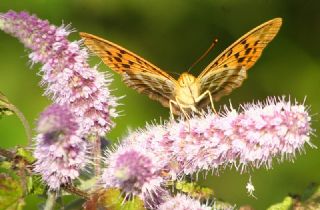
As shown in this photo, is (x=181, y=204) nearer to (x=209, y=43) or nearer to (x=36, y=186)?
(x=36, y=186)

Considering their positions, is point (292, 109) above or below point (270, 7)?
below

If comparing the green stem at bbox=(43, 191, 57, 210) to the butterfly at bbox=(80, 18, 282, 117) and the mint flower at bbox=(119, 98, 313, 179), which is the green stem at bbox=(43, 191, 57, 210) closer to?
the mint flower at bbox=(119, 98, 313, 179)

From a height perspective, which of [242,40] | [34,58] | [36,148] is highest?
[242,40]

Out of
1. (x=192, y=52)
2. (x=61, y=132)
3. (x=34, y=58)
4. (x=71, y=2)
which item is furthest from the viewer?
(x=192, y=52)

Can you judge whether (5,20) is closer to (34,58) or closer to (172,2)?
(34,58)

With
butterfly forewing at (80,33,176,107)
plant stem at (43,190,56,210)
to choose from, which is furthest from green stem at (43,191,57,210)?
butterfly forewing at (80,33,176,107)

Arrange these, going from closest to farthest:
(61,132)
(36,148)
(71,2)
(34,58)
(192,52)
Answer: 1. (61,132)
2. (36,148)
3. (34,58)
4. (71,2)
5. (192,52)

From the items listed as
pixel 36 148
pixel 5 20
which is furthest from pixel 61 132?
pixel 5 20
